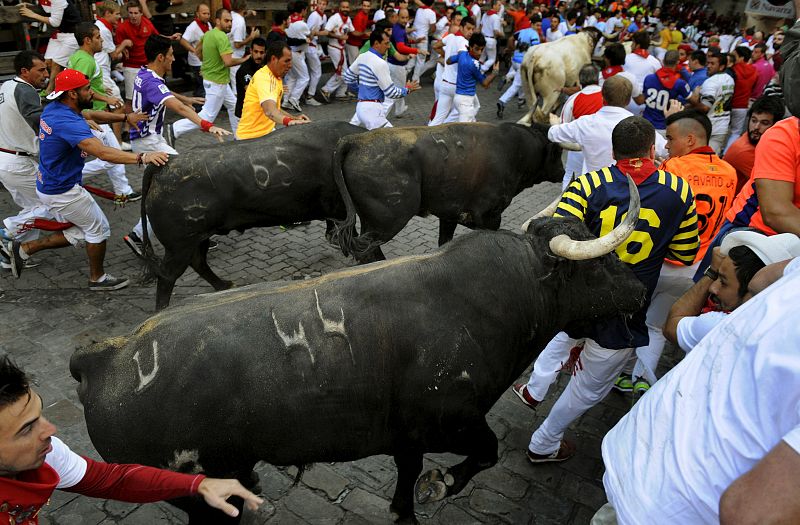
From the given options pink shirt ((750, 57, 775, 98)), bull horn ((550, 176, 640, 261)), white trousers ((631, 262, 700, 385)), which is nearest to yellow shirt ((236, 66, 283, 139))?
white trousers ((631, 262, 700, 385))

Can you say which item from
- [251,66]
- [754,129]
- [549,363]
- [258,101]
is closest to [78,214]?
[258,101]

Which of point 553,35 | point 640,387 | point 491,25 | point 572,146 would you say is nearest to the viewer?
point 640,387

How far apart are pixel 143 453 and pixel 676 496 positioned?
7.39 feet

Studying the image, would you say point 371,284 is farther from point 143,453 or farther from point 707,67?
point 707,67

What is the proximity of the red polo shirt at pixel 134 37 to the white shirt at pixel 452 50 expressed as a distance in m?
5.37

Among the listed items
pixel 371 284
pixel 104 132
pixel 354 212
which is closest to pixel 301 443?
pixel 371 284

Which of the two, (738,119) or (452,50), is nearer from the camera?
(738,119)

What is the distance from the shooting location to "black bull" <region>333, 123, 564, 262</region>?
19.1 ft

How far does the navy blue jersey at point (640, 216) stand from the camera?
11.5 ft

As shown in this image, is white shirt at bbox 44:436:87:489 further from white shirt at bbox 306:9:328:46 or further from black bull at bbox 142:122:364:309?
white shirt at bbox 306:9:328:46

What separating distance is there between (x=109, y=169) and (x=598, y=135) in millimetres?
6085

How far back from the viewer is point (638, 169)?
3572 mm

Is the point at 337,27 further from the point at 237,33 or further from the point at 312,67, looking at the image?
the point at 237,33

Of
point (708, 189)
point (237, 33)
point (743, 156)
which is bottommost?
point (237, 33)
